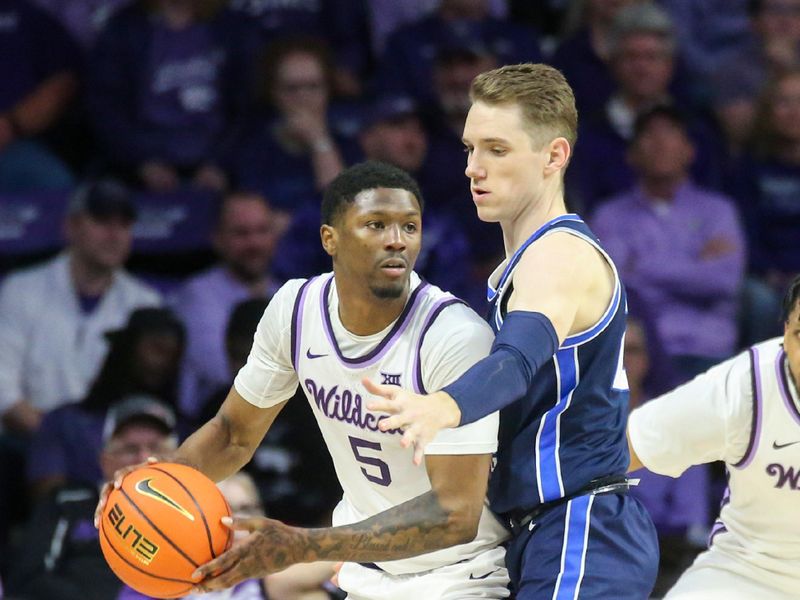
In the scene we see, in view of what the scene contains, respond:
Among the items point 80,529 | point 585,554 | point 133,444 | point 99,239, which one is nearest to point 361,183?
point 585,554

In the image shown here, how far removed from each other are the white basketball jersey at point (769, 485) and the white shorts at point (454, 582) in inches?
39.4

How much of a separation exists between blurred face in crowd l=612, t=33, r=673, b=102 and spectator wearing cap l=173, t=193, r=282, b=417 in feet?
7.07

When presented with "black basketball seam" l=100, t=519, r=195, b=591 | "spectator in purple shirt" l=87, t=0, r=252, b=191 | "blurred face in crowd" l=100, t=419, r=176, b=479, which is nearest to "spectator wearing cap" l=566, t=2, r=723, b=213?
"spectator in purple shirt" l=87, t=0, r=252, b=191

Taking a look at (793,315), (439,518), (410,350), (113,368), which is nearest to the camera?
(439,518)

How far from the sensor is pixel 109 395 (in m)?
7.37

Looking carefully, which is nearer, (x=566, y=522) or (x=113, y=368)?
(x=566, y=522)

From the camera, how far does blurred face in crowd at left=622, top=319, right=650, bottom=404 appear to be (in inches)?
286

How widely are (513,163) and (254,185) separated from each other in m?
4.34

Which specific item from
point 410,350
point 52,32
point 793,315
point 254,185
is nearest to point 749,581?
point 793,315

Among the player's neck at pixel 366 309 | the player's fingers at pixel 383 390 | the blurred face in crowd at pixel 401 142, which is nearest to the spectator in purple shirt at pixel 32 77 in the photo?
the blurred face in crowd at pixel 401 142

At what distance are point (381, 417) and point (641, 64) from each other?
190 inches

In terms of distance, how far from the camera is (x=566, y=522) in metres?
4.03

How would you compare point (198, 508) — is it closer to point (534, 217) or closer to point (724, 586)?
point (534, 217)

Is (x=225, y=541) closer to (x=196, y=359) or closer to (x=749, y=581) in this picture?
(x=749, y=581)
